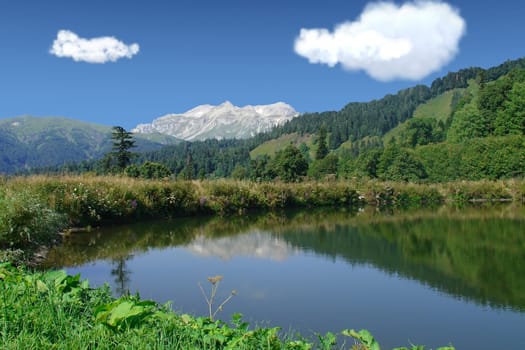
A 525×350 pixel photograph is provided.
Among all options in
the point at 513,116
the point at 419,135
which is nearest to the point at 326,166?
the point at 419,135

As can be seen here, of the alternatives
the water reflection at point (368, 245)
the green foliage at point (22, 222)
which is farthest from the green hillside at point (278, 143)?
the green foliage at point (22, 222)

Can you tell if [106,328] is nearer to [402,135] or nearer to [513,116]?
[513,116]

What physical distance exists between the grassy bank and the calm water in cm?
72

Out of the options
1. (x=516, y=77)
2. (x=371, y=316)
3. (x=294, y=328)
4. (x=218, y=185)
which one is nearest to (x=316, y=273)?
(x=371, y=316)

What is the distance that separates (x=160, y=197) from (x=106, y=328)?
515 inches

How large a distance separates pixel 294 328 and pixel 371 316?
1.04 metres

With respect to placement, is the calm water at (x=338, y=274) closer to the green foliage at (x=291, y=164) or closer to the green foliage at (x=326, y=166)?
the green foliage at (x=291, y=164)

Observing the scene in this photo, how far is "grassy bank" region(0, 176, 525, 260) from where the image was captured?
26.9 feet

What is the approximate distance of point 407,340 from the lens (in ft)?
15.0

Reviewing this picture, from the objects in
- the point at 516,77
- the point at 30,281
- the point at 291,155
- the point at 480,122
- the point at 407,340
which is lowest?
the point at 407,340

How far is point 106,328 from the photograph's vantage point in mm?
2984

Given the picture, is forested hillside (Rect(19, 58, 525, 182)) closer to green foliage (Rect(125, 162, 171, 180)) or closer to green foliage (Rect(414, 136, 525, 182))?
green foliage (Rect(414, 136, 525, 182))

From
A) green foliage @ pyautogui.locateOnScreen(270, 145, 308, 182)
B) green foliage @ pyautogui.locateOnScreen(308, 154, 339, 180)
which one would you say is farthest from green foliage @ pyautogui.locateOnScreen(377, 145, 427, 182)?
green foliage @ pyautogui.locateOnScreen(308, 154, 339, 180)

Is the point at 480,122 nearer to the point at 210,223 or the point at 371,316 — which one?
the point at 210,223
